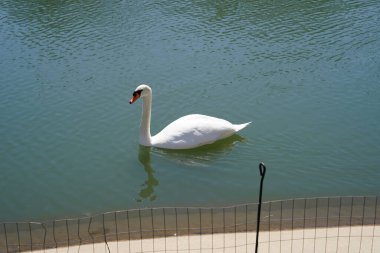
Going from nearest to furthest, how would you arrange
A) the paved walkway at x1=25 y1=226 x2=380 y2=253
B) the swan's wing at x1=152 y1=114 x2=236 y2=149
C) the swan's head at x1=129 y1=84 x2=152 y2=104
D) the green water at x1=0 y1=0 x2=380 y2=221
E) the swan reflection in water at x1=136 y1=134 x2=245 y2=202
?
1. the paved walkway at x1=25 y1=226 x2=380 y2=253
2. the green water at x1=0 y1=0 x2=380 y2=221
3. the swan reflection in water at x1=136 y1=134 x2=245 y2=202
4. the swan's wing at x1=152 y1=114 x2=236 y2=149
5. the swan's head at x1=129 y1=84 x2=152 y2=104

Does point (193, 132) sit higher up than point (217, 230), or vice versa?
point (193, 132)

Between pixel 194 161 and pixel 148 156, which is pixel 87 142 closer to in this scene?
pixel 148 156

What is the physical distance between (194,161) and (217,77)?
389 centimetres

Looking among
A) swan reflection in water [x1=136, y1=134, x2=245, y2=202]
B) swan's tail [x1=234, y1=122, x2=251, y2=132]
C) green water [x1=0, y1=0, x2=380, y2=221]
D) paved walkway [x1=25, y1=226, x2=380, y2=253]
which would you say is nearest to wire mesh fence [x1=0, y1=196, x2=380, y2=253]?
paved walkway [x1=25, y1=226, x2=380, y2=253]

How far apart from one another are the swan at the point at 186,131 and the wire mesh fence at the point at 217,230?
173cm

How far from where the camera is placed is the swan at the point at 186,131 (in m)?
10.3

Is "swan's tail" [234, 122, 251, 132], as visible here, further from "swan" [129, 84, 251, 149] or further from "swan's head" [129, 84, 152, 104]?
"swan's head" [129, 84, 152, 104]

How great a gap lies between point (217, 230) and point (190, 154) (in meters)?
2.60

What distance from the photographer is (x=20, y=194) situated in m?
9.61

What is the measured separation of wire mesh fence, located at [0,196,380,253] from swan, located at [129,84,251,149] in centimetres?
173

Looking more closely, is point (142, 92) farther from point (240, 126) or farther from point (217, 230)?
point (217, 230)

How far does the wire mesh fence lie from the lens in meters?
7.35

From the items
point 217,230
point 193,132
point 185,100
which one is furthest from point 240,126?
point 217,230

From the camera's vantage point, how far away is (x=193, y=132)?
1030 cm
